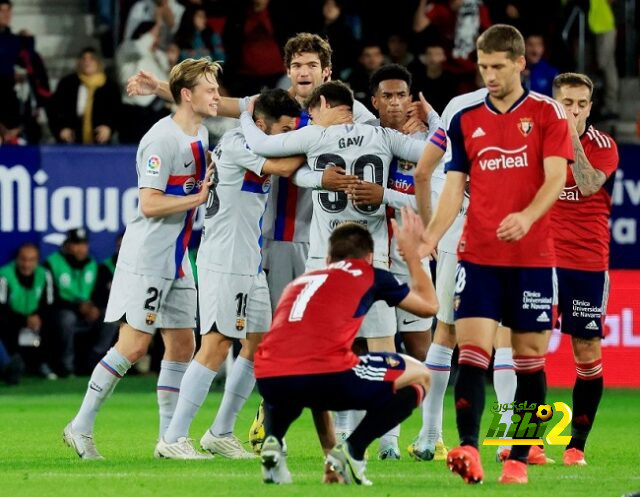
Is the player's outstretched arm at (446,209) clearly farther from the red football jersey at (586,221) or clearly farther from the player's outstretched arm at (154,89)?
the player's outstretched arm at (154,89)

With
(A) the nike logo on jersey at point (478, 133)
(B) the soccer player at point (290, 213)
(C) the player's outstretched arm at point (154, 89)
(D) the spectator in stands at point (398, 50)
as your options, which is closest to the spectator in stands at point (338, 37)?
(D) the spectator in stands at point (398, 50)

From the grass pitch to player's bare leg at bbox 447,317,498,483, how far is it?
283mm

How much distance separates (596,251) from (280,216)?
2139mm

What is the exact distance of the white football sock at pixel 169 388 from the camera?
407 inches

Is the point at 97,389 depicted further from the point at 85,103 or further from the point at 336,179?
the point at 85,103

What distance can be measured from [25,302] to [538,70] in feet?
21.2

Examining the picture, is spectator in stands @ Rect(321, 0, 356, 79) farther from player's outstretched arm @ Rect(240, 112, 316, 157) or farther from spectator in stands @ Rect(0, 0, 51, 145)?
player's outstretched arm @ Rect(240, 112, 316, 157)

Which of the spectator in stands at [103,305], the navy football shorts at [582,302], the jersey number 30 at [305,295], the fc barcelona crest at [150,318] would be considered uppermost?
the jersey number 30 at [305,295]

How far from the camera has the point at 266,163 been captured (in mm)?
9961

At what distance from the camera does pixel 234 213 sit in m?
10.2

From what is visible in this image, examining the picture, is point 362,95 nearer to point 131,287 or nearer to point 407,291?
point 131,287

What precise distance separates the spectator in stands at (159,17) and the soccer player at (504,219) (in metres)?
11.0

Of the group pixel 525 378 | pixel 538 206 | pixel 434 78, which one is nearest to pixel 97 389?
pixel 525 378

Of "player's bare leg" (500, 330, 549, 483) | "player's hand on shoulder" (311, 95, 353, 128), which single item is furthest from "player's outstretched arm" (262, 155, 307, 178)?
"player's bare leg" (500, 330, 549, 483)
